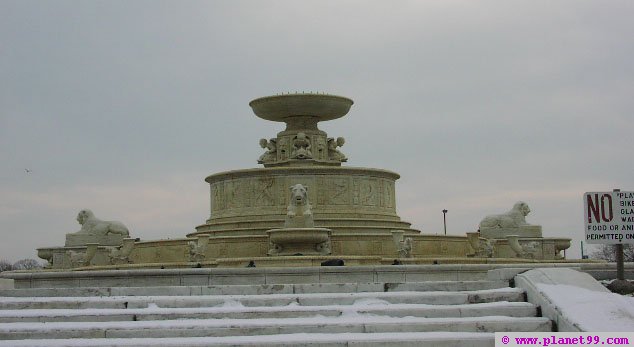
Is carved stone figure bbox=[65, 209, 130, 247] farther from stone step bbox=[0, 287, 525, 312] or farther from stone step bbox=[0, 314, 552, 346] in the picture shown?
stone step bbox=[0, 314, 552, 346]

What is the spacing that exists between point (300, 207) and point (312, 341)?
15.6 meters

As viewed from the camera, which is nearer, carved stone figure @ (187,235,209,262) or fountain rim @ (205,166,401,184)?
carved stone figure @ (187,235,209,262)

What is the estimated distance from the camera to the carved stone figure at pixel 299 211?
25016 millimetres

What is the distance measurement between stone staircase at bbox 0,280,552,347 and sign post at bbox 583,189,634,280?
135 cm

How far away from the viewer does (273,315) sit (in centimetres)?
1082

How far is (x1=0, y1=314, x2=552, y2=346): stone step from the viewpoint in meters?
10.2

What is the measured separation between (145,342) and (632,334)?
488 centimetres

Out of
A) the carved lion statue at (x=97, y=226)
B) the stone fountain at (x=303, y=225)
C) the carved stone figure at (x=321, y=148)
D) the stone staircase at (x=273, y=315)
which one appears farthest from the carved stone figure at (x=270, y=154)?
the stone staircase at (x=273, y=315)

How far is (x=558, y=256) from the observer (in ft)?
96.2

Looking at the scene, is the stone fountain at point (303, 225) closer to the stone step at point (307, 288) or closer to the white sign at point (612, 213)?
the stone step at point (307, 288)

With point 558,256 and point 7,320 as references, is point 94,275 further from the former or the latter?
point 558,256

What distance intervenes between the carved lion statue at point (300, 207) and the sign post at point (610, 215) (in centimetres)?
1355

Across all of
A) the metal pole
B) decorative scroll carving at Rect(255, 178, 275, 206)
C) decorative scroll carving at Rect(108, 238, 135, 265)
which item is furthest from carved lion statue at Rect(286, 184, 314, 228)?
the metal pole

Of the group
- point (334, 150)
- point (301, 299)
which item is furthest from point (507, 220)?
point (301, 299)
